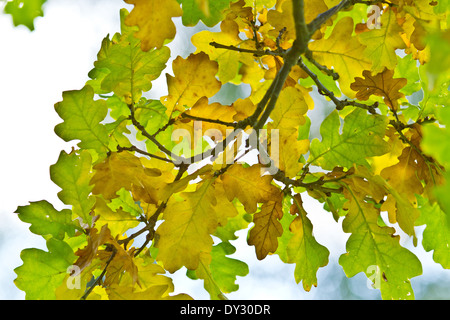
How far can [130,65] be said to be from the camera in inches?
31.8

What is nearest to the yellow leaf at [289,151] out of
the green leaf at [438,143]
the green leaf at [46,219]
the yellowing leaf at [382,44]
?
the yellowing leaf at [382,44]

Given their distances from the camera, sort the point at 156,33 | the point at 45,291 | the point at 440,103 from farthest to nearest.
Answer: the point at 440,103 < the point at 45,291 < the point at 156,33

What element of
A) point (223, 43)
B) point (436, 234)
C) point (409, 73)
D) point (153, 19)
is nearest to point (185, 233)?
point (153, 19)

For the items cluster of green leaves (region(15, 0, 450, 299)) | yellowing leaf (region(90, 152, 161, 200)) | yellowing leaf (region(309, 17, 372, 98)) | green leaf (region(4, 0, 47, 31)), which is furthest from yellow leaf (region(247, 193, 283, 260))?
green leaf (region(4, 0, 47, 31))

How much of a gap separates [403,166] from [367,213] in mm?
135

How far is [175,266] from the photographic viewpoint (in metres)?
0.73

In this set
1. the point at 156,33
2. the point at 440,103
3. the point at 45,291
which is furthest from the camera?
the point at 440,103

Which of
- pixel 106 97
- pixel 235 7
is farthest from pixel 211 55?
pixel 106 97

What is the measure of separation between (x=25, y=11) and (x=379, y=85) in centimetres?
69

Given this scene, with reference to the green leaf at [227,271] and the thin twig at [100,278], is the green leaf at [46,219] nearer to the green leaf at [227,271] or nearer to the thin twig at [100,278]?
the thin twig at [100,278]

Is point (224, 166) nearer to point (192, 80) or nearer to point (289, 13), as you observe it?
point (192, 80)

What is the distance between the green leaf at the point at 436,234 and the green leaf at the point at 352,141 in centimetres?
26

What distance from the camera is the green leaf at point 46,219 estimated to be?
84 cm

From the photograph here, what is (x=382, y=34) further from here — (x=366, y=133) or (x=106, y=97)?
(x=106, y=97)
